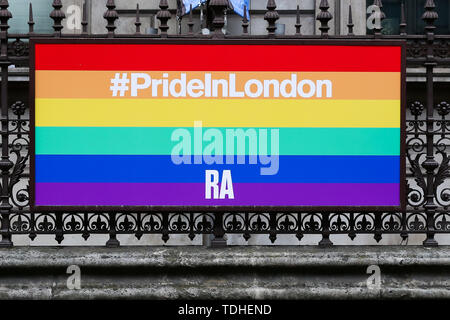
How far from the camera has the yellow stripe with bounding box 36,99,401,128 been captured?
23.8ft

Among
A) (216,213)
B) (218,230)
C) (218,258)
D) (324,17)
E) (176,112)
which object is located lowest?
(218,258)

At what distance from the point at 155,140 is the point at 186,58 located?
75 centimetres

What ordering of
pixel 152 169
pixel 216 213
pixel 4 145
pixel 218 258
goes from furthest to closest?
pixel 4 145, pixel 216 213, pixel 152 169, pixel 218 258

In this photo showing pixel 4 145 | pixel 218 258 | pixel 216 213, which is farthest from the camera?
pixel 4 145

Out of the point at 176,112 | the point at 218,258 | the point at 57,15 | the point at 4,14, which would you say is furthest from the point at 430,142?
the point at 4,14

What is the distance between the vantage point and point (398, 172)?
737 cm

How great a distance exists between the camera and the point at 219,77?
7273mm

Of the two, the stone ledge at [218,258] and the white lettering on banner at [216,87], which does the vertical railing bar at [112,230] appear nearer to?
the stone ledge at [218,258]

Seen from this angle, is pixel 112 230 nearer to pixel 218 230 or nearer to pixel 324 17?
pixel 218 230

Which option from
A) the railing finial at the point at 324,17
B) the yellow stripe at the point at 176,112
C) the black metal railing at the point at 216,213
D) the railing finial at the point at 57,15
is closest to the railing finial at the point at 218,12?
the black metal railing at the point at 216,213

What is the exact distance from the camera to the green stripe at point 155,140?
7.27 m

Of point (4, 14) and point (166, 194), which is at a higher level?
point (4, 14)

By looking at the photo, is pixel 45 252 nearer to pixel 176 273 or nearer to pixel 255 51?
pixel 176 273
